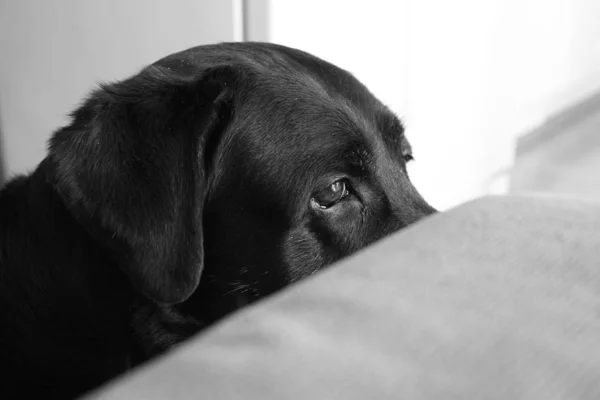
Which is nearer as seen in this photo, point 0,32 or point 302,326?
point 302,326

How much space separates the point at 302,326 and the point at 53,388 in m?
0.80

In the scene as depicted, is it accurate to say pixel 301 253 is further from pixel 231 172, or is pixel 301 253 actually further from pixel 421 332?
pixel 421 332

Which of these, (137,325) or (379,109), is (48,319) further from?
(379,109)

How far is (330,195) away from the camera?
4.06 feet

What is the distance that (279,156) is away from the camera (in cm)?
123

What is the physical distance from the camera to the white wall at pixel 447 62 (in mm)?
2287

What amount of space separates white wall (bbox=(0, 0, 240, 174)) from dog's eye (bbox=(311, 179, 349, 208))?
1.04 metres

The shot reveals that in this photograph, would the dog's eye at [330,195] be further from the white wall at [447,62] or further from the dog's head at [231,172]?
the white wall at [447,62]

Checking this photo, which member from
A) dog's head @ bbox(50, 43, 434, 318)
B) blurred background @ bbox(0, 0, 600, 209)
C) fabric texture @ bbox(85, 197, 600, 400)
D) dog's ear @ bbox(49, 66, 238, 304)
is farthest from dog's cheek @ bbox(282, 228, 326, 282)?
blurred background @ bbox(0, 0, 600, 209)

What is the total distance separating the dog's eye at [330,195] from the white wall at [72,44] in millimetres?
1038

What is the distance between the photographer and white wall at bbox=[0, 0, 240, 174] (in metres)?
2.15

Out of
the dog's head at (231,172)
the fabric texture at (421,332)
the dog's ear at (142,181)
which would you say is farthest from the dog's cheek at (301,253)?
the fabric texture at (421,332)

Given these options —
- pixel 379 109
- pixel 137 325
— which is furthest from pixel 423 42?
pixel 137 325

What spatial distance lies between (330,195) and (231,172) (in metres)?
0.20
